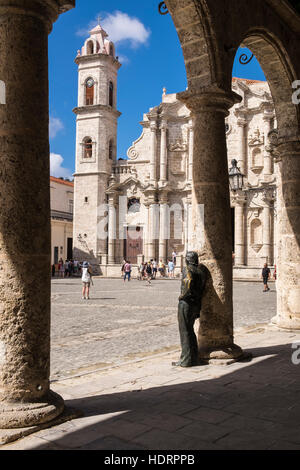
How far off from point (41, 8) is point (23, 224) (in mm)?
1595

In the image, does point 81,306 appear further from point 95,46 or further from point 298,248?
point 95,46

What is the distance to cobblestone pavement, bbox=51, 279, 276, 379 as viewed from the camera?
628 cm

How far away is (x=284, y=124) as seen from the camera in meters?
7.63

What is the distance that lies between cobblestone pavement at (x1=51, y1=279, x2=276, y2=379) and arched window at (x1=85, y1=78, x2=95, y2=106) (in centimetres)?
2233

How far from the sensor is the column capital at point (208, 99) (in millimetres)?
5484

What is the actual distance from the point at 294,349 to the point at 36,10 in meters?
5.02

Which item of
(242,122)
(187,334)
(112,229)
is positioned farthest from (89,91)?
(187,334)

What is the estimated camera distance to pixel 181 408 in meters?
3.72

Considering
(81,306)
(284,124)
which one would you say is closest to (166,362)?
(284,124)

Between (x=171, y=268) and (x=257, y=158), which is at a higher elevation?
(x=257, y=158)

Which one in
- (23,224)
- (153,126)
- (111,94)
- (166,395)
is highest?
(111,94)

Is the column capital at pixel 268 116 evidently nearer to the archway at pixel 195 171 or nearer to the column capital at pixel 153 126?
the column capital at pixel 153 126

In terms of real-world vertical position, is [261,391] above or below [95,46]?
below

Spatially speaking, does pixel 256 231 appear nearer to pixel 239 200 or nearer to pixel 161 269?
pixel 239 200
